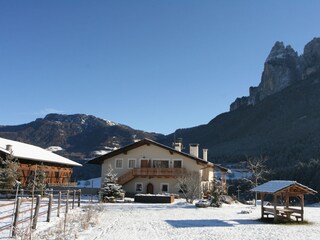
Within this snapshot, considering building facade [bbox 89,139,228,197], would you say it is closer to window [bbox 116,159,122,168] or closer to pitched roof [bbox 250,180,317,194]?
→ window [bbox 116,159,122,168]

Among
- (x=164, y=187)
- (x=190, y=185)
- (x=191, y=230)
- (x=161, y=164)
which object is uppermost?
(x=161, y=164)

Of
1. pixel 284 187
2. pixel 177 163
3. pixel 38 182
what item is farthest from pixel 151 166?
pixel 284 187

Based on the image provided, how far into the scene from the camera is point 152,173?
42.0 meters

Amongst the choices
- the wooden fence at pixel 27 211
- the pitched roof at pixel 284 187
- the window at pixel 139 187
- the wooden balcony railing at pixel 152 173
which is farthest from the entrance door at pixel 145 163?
the pitched roof at pixel 284 187

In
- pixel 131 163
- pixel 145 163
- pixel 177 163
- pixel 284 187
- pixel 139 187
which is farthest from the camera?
pixel 131 163

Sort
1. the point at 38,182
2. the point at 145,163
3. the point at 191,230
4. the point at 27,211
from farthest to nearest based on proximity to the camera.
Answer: the point at 145,163 → the point at 38,182 → the point at 27,211 → the point at 191,230

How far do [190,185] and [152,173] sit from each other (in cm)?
774

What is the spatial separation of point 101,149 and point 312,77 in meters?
104

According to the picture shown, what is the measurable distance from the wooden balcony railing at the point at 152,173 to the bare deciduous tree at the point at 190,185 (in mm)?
763

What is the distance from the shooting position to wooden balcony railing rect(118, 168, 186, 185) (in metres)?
41.9

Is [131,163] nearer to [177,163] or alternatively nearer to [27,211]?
[177,163]

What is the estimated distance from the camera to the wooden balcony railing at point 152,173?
41.9m

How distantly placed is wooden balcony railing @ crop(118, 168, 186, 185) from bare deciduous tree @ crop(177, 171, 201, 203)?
76 centimetres

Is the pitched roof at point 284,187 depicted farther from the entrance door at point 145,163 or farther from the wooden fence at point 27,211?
the entrance door at point 145,163
